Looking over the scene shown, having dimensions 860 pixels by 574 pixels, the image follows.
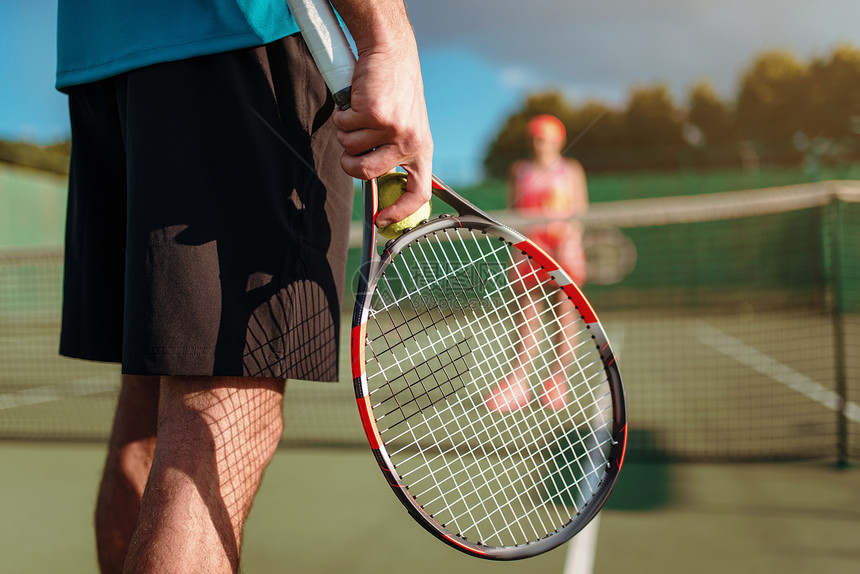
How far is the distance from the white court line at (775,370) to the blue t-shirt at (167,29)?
250cm

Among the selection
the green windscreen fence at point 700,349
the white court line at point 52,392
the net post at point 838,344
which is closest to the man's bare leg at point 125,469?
the green windscreen fence at point 700,349

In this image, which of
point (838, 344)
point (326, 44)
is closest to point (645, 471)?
point (838, 344)

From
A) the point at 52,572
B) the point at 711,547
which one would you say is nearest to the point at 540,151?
the point at 711,547

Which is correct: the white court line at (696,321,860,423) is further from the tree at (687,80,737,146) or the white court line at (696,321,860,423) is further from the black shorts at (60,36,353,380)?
the tree at (687,80,737,146)

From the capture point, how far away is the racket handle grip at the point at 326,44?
0.90 metres

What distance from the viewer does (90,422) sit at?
3635 millimetres

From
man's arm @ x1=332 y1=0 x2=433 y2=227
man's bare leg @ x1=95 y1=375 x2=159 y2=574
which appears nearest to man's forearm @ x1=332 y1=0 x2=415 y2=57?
man's arm @ x1=332 y1=0 x2=433 y2=227

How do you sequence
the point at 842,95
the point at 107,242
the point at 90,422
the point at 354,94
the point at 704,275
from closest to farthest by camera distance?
the point at 354,94, the point at 107,242, the point at 90,422, the point at 704,275, the point at 842,95

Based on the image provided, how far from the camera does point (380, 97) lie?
33.8 inches

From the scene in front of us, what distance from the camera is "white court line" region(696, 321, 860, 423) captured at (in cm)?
337

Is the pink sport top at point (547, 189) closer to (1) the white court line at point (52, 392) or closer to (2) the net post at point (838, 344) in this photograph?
(2) the net post at point (838, 344)

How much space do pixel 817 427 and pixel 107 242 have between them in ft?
10.3

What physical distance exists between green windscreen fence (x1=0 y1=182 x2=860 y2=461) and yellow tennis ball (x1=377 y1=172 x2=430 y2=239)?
0.65ft

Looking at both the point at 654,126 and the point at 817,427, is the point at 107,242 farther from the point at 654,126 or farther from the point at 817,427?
the point at 654,126
